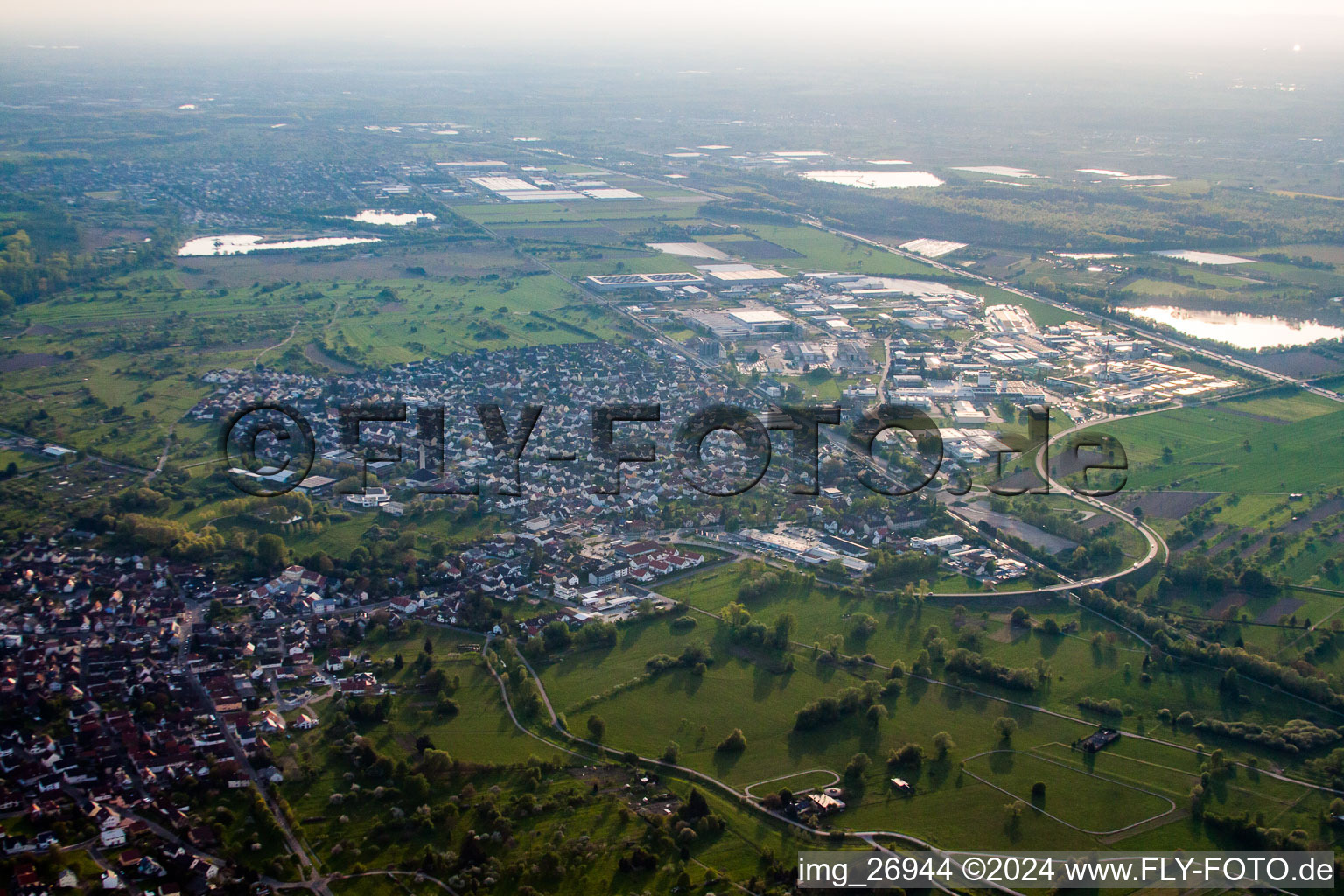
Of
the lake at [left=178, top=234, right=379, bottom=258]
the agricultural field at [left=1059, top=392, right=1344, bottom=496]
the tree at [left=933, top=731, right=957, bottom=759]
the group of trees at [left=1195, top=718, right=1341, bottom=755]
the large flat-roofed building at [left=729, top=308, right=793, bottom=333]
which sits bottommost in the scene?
the tree at [left=933, top=731, right=957, bottom=759]

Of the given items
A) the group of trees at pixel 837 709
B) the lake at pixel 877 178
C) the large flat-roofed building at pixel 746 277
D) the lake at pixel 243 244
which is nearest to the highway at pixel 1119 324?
the large flat-roofed building at pixel 746 277

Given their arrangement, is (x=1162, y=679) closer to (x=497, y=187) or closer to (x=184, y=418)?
(x=184, y=418)

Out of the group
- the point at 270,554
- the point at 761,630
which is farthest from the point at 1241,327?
the point at 270,554

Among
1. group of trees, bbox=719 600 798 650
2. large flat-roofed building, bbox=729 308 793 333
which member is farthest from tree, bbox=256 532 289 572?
large flat-roofed building, bbox=729 308 793 333

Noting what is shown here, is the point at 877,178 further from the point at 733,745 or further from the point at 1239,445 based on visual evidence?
the point at 733,745

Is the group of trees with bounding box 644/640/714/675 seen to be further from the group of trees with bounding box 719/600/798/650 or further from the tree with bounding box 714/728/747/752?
the tree with bounding box 714/728/747/752

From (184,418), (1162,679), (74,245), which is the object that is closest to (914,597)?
(1162,679)

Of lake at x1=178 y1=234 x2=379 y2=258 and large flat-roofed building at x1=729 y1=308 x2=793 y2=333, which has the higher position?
lake at x1=178 y1=234 x2=379 y2=258

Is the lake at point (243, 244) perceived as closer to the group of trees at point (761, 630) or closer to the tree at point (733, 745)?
the group of trees at point (761, 630)
